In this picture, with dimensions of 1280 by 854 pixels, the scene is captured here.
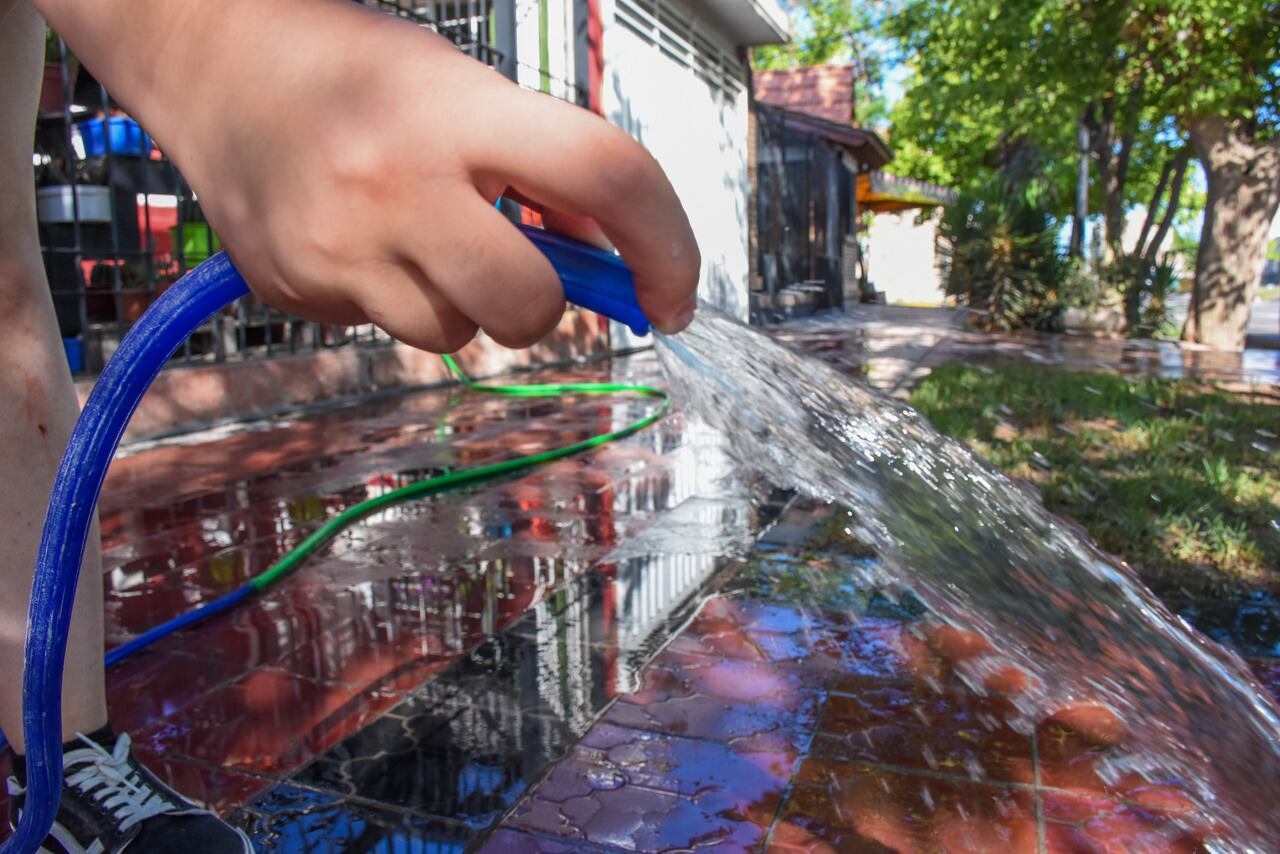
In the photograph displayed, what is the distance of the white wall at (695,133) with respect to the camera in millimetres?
10766

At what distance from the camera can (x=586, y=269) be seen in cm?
89

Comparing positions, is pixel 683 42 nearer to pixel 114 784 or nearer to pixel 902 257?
pixel 114 784

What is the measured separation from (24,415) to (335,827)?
0.85m

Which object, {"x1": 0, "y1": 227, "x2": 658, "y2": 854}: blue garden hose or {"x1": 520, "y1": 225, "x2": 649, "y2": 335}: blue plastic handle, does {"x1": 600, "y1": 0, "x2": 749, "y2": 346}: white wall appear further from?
{"x1": 520, "y1": 225, "x2": 649, "y2": 335}: blue plastic handle

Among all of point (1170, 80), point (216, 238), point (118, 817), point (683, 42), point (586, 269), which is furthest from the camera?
point (683, 42)

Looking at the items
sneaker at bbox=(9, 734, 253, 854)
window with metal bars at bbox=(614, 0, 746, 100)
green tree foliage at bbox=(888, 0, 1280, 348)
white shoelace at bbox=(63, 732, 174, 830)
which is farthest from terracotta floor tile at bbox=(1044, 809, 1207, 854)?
window with metal bars at bbox=(614, 0, 746, 100)

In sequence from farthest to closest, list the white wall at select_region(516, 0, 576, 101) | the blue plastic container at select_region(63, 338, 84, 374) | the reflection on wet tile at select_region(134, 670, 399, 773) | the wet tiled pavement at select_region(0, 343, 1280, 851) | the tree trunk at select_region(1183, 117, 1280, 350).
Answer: the tree trunk at select_region(1183, 117, 1280, 350) → the white wall at select_region(516, 0, 576, 101) → the blue plastic container at select_region(63, 338, 84, 374) → the reflection on wet tile at select_region(134, 670, 399, 773) → the wet tiled pavement at select_region(0, 343, 1280, 851)

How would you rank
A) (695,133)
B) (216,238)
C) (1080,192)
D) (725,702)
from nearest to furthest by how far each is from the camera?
(216,238) → (725,702) → (695,133) → (1080,192)

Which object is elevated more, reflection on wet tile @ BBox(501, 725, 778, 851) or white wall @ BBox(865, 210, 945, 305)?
white wall @ BBox(865, 210, 945, 305)

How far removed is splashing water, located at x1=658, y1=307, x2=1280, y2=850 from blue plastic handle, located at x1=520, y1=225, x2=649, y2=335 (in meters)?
0.55

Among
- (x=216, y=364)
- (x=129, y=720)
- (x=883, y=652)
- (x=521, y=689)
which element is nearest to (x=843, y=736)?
(x=883, y=652)

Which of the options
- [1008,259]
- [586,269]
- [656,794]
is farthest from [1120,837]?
[1008,259]

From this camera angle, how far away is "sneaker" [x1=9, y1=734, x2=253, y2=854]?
158 centimetres

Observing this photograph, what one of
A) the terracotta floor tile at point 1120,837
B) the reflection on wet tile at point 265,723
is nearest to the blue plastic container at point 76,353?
the reflection on wet tile at point 265,723
